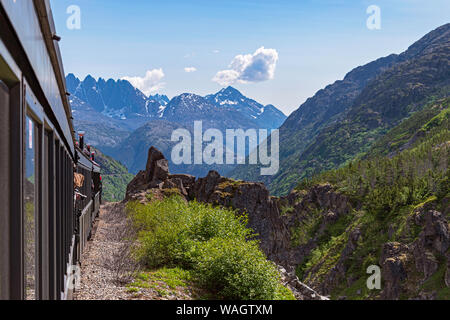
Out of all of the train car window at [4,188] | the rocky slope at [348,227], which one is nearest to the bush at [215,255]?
the train car window at [4,188]

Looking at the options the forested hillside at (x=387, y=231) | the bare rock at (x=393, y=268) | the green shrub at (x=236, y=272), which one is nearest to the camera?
the green shrub at (x=236, y=272)

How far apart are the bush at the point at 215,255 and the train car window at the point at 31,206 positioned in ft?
27.5

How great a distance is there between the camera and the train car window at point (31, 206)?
2.34 meters

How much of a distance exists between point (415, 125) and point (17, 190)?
20288 cm

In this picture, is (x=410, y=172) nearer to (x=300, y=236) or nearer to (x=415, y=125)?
(x=300, y=236)

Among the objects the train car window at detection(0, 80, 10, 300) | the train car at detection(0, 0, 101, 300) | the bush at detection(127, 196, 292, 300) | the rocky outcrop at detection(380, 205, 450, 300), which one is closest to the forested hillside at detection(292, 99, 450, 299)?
the rocky outcrop at detection(380, 205, 450, 300)

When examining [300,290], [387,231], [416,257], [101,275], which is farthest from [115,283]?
[387,231]

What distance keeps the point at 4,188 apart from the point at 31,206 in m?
0.72

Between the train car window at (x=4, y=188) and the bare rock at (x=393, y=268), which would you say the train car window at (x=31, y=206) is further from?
the bare rock at (x=393, y=268)

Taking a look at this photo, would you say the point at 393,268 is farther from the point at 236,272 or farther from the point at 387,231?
the point at 236,272

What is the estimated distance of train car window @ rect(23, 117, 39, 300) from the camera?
2338 millimetres
